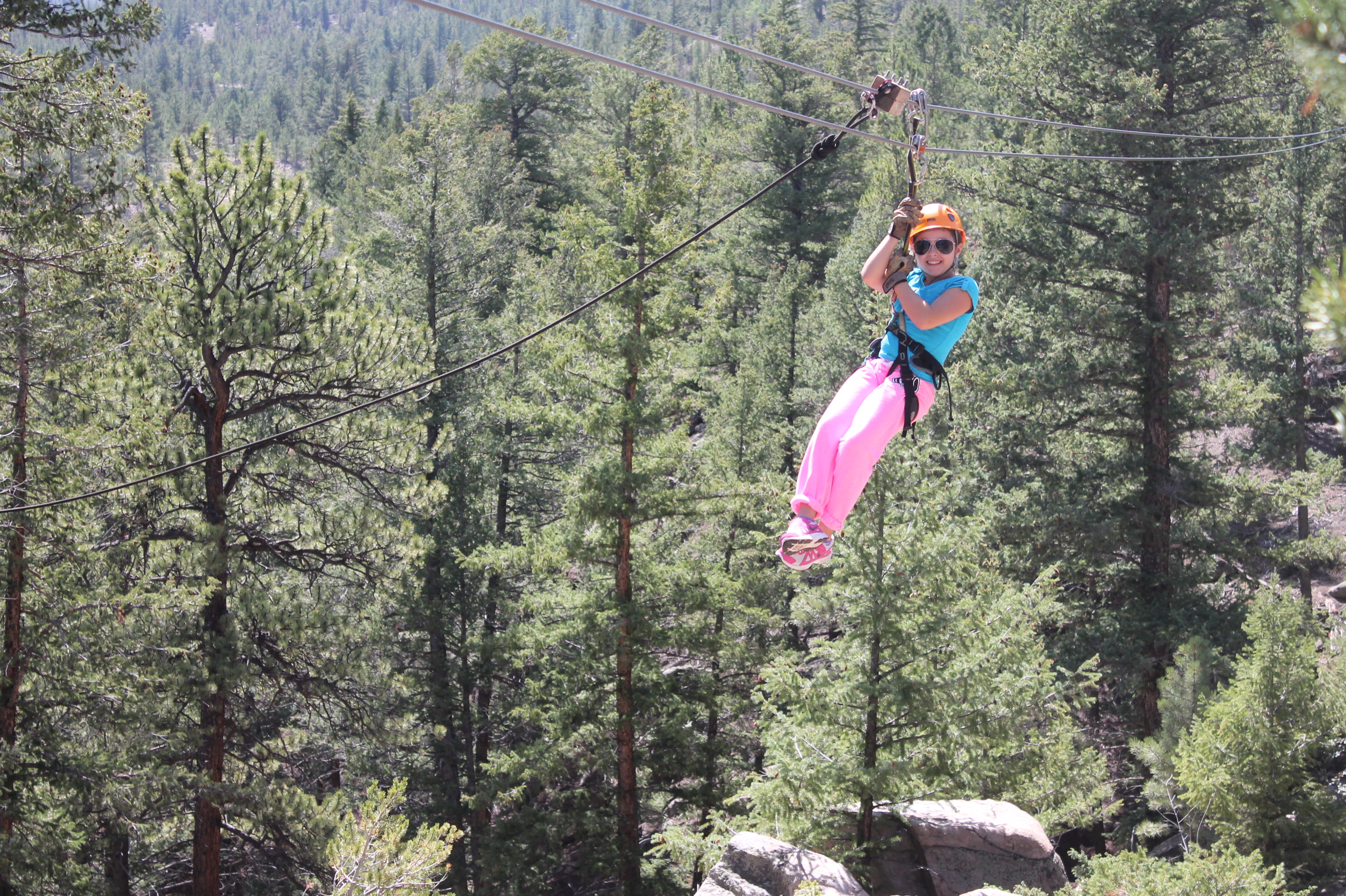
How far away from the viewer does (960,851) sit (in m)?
10.6

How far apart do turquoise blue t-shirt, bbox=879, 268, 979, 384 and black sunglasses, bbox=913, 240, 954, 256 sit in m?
0.14

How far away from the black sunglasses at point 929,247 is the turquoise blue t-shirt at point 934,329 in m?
0.14

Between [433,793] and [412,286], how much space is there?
31.9ft

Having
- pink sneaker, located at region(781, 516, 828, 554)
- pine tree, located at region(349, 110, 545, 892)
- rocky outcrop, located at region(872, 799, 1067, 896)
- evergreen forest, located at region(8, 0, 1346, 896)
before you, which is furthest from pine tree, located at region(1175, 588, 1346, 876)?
pine tree, located at region(349, 110, 545, 892)

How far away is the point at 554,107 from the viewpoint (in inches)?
1391

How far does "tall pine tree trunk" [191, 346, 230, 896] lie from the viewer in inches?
422

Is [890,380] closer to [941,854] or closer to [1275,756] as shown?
[941,854]

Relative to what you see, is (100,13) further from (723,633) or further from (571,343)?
(723,633)

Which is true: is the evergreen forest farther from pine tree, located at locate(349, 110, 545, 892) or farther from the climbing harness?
the climbing harness

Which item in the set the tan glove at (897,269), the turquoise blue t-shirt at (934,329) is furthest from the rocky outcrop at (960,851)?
the tan glove at (897,269)

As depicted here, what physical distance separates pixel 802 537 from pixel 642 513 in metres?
9.72

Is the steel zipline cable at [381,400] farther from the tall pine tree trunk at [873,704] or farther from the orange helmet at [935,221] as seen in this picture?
the tall pine tree trunk at [873,704]

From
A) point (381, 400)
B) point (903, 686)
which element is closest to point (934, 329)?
point (381, 400)

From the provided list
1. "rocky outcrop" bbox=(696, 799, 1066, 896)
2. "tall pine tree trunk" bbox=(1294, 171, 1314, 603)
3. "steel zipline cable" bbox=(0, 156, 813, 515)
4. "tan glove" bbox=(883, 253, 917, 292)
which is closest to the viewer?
"tan glove" bbox=(883, 253, 917, 292)
